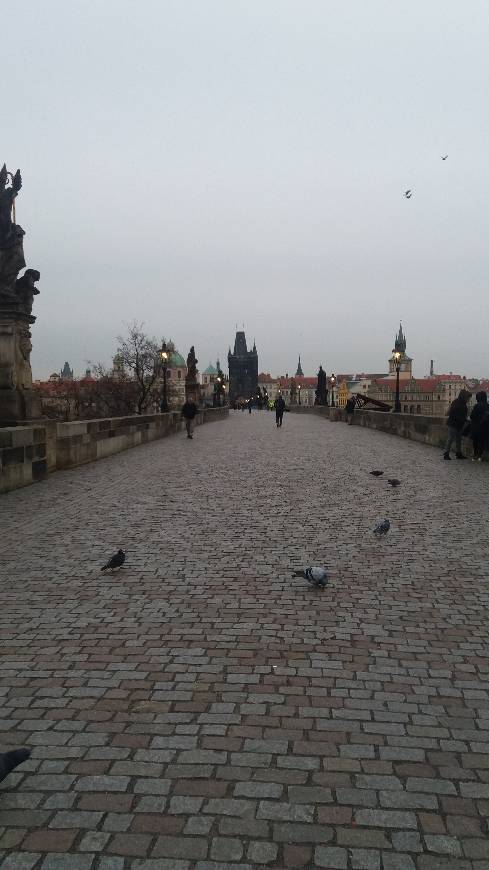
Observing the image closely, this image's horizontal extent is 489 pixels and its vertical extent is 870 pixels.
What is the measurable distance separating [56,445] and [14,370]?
5.66 feet

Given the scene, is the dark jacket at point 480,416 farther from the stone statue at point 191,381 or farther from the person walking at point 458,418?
the stone statue at point 191,381

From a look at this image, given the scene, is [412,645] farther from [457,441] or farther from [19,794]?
[457,441]

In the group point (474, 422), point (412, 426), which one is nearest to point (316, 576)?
point (474, 422)

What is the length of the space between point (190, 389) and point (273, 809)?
1714 inches

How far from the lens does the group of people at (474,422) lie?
563 inches

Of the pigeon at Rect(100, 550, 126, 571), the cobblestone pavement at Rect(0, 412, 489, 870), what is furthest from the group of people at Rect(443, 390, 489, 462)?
the pigeon at Rect(100, 550, 126, 571)

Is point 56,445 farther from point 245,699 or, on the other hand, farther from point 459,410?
point 245,699

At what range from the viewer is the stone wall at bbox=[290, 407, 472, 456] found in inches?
754

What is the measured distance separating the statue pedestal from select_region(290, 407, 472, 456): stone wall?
34.2ft

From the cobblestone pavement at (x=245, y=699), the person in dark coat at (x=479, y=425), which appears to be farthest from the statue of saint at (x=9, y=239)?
the person in dark coat at (x=479, y=425)

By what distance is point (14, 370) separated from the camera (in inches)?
504

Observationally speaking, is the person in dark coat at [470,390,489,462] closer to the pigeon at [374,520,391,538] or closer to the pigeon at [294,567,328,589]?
the pigeon at [374,520,391,538]

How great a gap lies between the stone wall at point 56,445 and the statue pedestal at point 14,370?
84 centimetres

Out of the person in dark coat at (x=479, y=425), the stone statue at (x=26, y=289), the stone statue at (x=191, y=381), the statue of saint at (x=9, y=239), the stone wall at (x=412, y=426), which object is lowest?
the stone wall at (x=412, y=426)
